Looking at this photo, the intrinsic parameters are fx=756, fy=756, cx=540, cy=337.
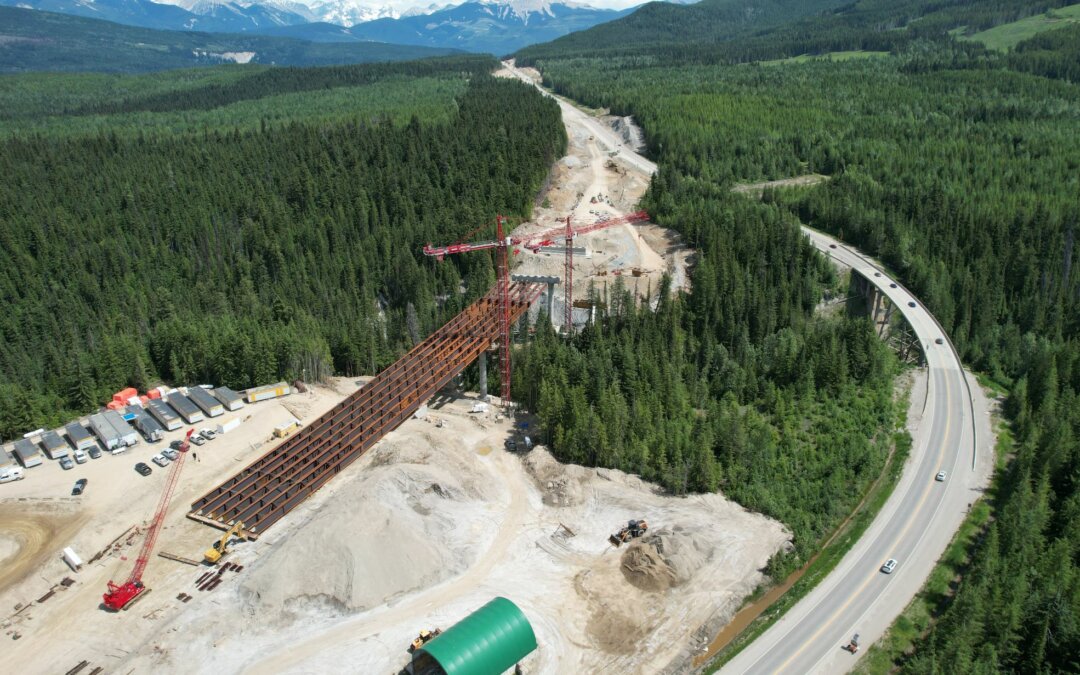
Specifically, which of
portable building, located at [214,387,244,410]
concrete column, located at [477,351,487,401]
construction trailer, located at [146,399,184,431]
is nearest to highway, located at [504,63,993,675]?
concrete column, located at [477,351,487,401]

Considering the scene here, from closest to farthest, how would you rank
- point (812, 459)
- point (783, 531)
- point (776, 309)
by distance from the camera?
1. point (783, 531)
2. point (812, 459)
3. point (776, 309)

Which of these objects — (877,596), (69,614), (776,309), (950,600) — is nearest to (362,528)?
(69,614)

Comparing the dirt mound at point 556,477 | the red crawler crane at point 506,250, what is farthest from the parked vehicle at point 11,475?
the red crawler crane at point 506,250

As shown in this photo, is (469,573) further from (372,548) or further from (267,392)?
(267,392)

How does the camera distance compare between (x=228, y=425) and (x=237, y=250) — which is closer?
(x=228, y=425)

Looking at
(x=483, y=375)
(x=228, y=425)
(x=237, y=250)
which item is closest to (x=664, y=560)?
(x=483, y=375)

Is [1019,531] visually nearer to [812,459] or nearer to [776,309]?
[812,459]
